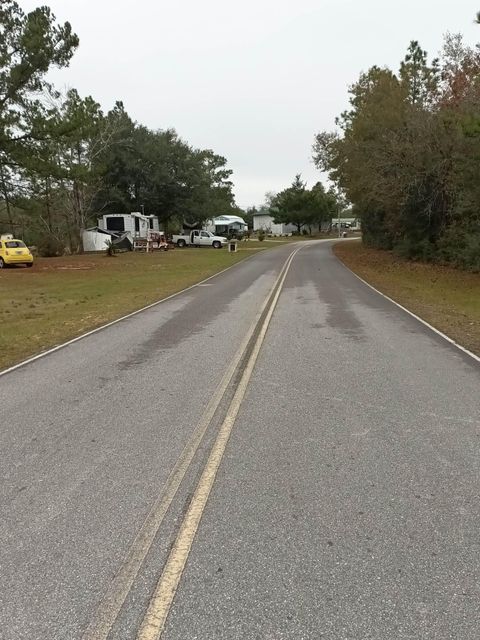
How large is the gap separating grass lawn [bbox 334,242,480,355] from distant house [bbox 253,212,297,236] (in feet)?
227

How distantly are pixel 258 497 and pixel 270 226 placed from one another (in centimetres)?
10881

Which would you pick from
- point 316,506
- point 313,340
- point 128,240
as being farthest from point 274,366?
point 128,240

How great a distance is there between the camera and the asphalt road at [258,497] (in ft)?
8.16

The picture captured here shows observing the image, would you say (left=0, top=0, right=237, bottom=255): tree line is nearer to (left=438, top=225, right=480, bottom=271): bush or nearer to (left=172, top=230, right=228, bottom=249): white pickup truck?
(left=172, top=230, right=228, bottom=249): white pickup truck

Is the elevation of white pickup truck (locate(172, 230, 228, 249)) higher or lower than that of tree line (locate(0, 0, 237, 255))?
lower

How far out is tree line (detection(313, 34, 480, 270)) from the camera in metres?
22.4

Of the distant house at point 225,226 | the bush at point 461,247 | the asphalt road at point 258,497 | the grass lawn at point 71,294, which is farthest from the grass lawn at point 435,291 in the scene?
the distant house at point 225,226

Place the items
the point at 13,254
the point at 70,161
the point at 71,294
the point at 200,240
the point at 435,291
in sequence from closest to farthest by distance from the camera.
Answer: the point at 435,291
the point at 71,294
the point at 13,254
the point at 70,161
the point at 200,240

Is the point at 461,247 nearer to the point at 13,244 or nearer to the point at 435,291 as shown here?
the point at 435,291

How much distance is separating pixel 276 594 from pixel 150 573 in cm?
69

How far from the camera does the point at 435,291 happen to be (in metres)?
17.9

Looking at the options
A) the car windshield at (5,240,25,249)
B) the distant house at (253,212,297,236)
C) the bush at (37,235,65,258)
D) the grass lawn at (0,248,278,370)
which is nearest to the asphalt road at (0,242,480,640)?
the grass lawn at (0,248,278,370)

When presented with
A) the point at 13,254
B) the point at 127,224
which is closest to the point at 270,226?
the point at 127,224

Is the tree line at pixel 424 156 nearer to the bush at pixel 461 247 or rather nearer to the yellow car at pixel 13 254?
the bush at pixel 461 247
